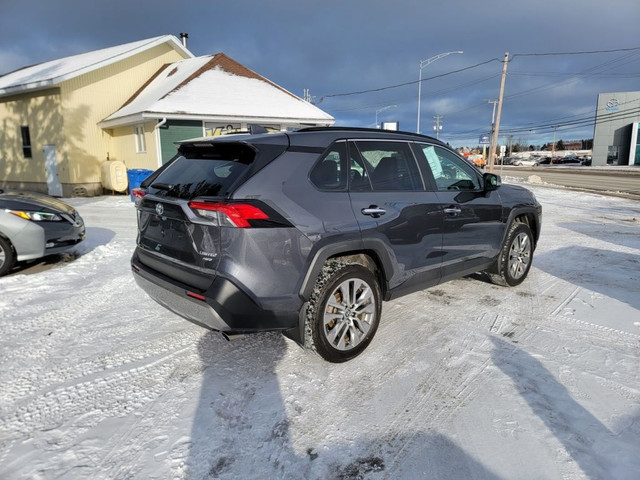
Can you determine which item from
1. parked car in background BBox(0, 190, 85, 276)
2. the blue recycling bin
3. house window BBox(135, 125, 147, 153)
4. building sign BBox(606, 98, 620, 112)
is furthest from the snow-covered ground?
building sign BBox(606, 98, 620, 112)

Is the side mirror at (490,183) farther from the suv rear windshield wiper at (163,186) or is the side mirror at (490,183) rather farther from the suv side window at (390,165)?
the suv rear windshield wiper at (163,186)

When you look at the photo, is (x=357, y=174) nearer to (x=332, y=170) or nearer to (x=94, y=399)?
(x=332, y=170)

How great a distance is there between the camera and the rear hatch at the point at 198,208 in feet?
9.11

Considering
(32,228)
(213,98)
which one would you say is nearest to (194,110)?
(213,98)

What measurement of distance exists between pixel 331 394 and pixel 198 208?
1.59 meters

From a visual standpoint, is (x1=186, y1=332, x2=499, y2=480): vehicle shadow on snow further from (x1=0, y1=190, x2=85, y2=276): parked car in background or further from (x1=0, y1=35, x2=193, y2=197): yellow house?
(x1=0, y1=35, x2=193, y2=197): yellow house

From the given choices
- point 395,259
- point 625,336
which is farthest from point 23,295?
point 625,336

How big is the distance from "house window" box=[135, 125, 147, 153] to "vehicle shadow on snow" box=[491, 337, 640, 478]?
627 inches

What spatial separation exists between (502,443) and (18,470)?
2712mm

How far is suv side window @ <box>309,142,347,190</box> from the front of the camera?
10.3 ft

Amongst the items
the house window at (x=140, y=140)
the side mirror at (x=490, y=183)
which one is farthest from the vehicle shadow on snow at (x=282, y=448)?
the house window at (x=140, y=140)

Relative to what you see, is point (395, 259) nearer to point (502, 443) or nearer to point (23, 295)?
point (502, 443)

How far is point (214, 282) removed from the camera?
281 centimetres

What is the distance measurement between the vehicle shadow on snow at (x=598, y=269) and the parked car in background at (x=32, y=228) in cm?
695
